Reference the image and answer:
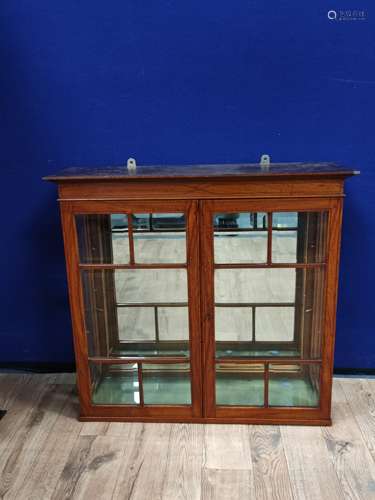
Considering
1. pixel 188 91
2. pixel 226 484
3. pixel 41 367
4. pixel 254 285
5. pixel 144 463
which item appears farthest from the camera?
pixel 41 367

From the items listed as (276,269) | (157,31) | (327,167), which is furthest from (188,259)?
(157,31)

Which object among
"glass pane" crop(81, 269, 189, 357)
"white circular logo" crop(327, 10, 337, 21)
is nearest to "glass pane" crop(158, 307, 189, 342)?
"glass pane" crop(81, 269, 189, 357)

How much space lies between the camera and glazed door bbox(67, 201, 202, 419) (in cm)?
161

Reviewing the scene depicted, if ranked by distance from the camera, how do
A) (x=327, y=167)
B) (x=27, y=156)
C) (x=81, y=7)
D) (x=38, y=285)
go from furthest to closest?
1. (x=38, y=285)
2. (x=27, y=156)
3. (x=81, y=7)
4. (x=327, y=167)

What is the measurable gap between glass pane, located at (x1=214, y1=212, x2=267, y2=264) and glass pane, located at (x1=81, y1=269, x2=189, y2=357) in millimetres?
171

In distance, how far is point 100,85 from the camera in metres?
1.82

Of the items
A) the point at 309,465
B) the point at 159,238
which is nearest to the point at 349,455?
the point at 309,465

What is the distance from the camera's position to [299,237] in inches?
63.3

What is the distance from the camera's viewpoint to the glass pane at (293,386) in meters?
1.74

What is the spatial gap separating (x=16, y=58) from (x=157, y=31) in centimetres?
55

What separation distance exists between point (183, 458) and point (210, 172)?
96cm

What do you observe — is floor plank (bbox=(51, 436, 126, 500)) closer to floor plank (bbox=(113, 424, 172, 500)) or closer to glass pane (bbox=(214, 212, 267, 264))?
floor plank (bbox=(113, 424, 172, 500))

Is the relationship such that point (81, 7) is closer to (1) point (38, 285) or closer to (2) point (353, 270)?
(1) point (38, 285)

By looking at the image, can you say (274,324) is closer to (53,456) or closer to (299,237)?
(299,237)
